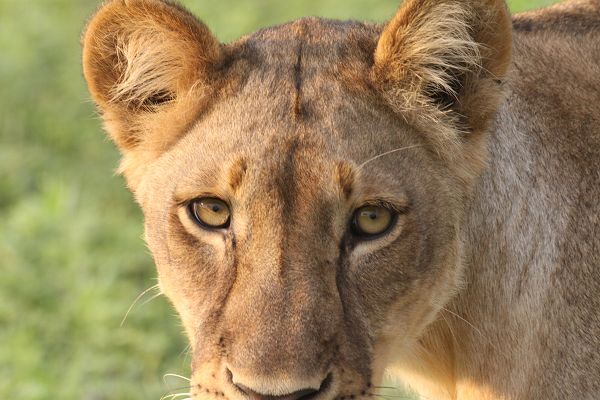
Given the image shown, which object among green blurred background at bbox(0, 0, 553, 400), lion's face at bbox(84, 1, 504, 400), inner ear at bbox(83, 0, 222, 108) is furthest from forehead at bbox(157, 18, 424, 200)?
green blurred background at bbox(0, 0, 553, 400)

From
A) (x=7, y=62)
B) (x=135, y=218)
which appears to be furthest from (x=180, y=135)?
(x=7, y=62)

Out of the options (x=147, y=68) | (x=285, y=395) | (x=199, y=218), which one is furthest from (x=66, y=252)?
(x=285, y=395)

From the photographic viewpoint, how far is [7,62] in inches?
342

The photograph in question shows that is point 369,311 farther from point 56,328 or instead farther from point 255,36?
point 56,328

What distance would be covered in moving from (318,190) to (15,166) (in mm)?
A: 4684

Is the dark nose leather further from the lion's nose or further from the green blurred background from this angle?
the green blurred background

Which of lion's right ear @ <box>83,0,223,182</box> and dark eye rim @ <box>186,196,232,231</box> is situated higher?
lion's right ear @ <box>83,0,223,182</box>

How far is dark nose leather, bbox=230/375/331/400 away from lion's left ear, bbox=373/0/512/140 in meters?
0.84

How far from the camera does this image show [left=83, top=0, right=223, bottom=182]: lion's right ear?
358cm

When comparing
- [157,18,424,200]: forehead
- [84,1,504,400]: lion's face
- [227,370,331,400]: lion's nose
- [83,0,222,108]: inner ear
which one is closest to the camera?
[227,370,331,400]: lion's nose

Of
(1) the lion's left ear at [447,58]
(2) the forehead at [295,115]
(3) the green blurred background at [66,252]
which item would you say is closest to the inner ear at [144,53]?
(2) the forehead at [295,115]

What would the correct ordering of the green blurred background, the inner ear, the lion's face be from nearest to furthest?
the lion's face
the inner ear
the green blurred background

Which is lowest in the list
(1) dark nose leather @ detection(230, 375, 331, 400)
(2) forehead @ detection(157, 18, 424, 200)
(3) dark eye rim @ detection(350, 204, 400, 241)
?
(1) dark nose leather @ detection(230, 375, 331, 400)

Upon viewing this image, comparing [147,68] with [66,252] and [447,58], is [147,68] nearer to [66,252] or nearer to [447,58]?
[447,58]
